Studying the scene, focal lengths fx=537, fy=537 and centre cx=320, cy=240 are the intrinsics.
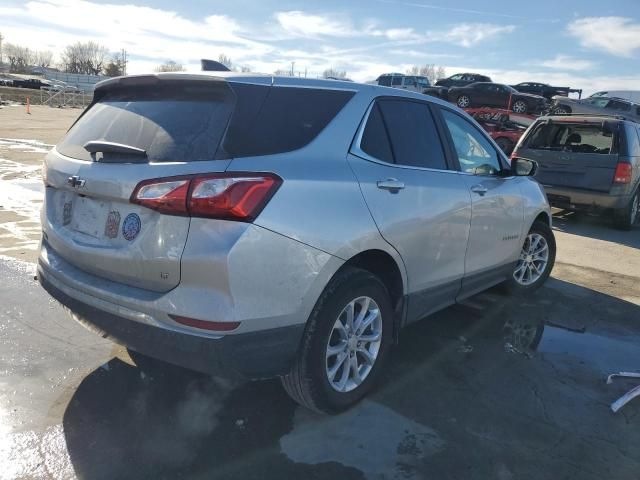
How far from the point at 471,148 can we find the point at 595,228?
6.03 meters

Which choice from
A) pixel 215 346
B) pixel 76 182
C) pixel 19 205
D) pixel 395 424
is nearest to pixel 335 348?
pixel 395 424

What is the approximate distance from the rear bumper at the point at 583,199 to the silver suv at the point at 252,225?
594 centimetres

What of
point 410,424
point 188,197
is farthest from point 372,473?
point 188,197

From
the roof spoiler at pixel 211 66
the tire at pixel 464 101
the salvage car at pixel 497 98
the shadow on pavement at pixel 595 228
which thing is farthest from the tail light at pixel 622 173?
the tire at pixel 464 101

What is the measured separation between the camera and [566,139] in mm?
9117

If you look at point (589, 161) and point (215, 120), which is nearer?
point (215, 120)

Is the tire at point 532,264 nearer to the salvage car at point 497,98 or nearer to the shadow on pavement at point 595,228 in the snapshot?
the shadow on pavement at point 595,228

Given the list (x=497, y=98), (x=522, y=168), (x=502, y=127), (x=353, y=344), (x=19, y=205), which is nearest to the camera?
(x=353, y=344)

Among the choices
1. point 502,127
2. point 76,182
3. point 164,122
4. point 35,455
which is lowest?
point 35,455

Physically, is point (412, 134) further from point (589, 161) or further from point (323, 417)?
point (589, 161)

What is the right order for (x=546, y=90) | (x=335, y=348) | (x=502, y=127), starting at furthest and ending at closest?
(x=546, y=90), (x=502, y=127), (x=335, y=348)

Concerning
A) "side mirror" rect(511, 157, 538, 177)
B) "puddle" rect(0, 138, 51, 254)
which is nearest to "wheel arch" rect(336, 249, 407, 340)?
"side mirror" rect(511, 157, 538, 177)

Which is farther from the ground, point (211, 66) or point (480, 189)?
point (211, 66)

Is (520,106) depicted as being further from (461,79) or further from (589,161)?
(589,161)
